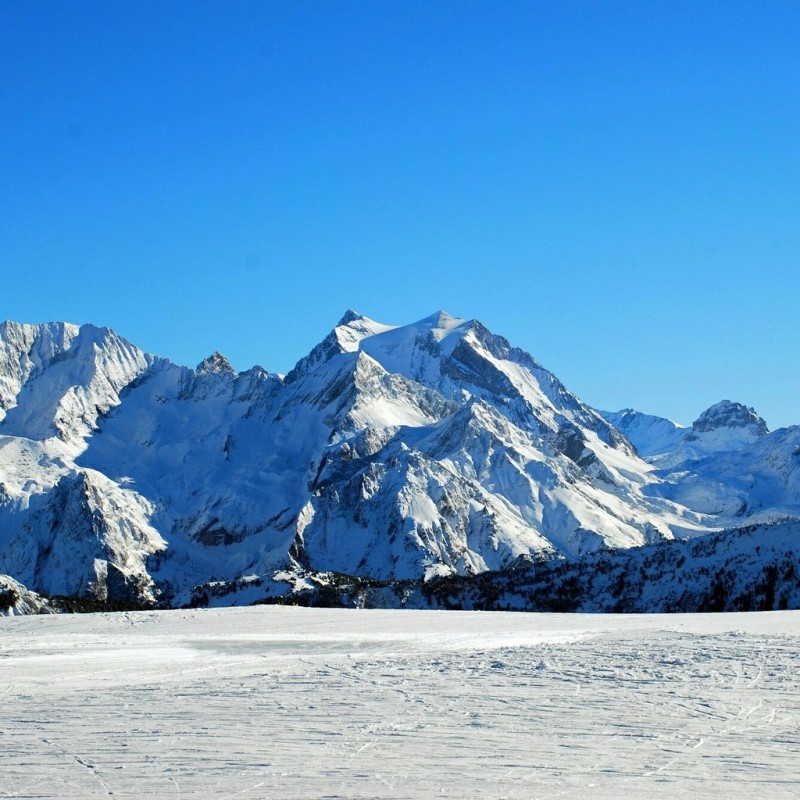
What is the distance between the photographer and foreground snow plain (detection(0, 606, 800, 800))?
24859 millimetres

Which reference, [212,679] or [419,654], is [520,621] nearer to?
[419,654]

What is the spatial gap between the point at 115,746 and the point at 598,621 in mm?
44566

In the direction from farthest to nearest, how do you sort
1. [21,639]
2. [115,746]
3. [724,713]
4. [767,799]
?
[21,639] → [724,713] → [115,746] → [767,799]

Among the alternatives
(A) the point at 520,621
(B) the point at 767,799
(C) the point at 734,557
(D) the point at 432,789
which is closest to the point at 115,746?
(D) the point at 432,789

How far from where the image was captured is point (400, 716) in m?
31.8

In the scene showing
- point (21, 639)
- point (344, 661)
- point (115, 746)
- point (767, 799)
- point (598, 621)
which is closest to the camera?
point (767, 799)

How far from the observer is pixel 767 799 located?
23.5 meters

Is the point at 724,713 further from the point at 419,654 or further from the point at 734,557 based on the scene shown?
the point at 734,557

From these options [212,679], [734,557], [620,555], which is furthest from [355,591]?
[212,679]

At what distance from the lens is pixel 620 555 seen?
193m

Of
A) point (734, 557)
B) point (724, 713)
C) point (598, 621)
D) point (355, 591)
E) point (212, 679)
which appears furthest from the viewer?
point (355, 591)

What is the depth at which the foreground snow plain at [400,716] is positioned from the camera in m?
24.9

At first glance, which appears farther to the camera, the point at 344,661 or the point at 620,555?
the point at 620,555

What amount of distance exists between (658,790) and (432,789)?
4561 mm
